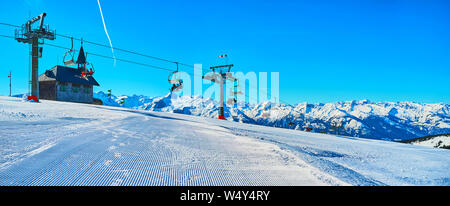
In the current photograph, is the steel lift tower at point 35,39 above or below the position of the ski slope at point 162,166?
above

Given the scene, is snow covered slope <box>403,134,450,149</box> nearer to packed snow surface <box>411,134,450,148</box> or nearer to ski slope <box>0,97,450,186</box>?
packed snow surface <box>411,134,450,148</box>

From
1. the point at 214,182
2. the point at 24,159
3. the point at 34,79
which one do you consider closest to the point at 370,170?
the point at 214,182

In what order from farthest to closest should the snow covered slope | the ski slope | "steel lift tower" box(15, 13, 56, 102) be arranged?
1. "steel lift tower" box(15, 13, 56, 102)
2. the snow covered slope
3. the ski slope

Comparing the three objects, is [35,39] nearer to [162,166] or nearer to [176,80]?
[176,80]

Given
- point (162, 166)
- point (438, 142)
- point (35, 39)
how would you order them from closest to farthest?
1. point (162, 166)
2. point (438, 142)
3. point (35, 39)

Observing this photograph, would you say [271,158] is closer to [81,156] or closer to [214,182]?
[214,182]

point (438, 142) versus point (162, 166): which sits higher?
point (162, 166)

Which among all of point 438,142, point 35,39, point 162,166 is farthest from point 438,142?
point 35,39

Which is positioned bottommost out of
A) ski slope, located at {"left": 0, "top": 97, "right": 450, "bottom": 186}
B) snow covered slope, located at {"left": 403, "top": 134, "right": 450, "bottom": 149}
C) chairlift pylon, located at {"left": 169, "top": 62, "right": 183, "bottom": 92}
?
snow covered slope, located at {"left": 403, "top": 134, "right": 450, "bottom": 149}

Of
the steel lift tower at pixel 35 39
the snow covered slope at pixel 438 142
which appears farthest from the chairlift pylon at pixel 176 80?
the snow covered slope at pixel 438 142

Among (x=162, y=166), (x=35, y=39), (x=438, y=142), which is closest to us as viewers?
(x=162, y=166)

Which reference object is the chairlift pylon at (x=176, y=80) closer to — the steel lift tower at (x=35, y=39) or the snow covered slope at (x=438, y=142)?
the steel lift tower at (x=35, y=39)

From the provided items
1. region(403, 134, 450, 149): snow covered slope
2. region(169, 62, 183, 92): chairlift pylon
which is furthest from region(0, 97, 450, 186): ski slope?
region(169, 62, 183, 92): chairlift pylon
